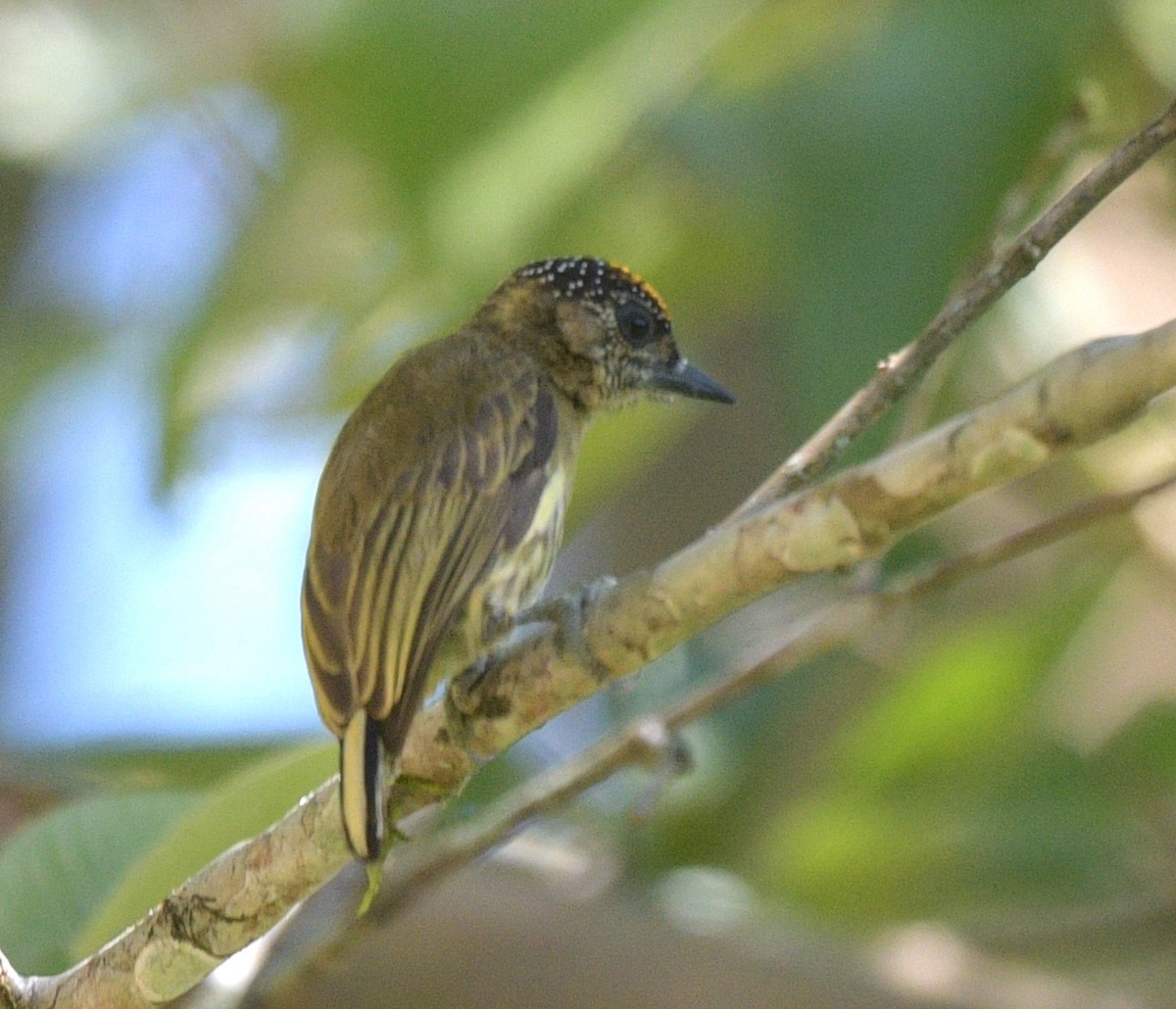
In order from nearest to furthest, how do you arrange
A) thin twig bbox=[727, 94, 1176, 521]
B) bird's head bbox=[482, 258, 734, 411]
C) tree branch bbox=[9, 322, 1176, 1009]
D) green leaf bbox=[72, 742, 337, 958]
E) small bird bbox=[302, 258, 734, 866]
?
tree branch bbox=[9, 322, 1176, 1009] < thin twig bbox=[727, 94, 1176, 521] < small bird bbox=[302, 258, 734, 866] < green leaf bbox=[72, 742, 337, 958] < bird's head bbox=[482, 258, 734, 411]

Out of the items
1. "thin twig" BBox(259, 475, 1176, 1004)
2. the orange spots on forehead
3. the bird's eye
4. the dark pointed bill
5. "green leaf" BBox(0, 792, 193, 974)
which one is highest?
the orange spots on forehead

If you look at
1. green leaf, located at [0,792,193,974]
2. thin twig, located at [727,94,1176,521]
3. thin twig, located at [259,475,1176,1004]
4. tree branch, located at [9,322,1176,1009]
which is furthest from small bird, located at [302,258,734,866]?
thin twig, located at [727,94,1176,521]

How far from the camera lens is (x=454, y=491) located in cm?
291

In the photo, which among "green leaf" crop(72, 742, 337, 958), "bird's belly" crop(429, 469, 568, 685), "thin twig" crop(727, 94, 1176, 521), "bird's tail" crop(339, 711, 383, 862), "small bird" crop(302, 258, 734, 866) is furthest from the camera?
"bird's belly" crop(429, 469, 568, 685)

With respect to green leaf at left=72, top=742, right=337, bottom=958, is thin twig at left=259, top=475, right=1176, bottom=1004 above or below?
below

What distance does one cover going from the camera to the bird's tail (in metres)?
2.19

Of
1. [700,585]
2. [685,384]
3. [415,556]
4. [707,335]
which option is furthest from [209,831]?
[707,335]

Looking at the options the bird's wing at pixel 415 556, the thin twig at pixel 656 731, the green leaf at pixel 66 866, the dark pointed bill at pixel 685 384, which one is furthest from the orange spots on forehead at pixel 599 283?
the green leaf at pixel 66 866

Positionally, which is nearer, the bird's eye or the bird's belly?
the bird's belly

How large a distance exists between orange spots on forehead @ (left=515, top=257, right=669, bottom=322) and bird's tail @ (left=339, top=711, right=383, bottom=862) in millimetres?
1484

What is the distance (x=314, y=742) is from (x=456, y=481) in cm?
46

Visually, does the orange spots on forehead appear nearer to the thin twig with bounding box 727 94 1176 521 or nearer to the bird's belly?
the bird's belly

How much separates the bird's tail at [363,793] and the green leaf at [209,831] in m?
0.37

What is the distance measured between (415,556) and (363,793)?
609 millimetres
